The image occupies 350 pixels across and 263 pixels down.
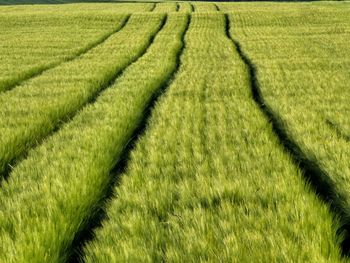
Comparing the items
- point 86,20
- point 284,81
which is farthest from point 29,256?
point 86,20

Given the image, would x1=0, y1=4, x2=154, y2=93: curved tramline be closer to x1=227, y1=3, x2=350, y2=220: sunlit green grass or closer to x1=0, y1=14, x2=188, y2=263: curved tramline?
x1=0, y1=14, x2=188, y2=263: curved tramline

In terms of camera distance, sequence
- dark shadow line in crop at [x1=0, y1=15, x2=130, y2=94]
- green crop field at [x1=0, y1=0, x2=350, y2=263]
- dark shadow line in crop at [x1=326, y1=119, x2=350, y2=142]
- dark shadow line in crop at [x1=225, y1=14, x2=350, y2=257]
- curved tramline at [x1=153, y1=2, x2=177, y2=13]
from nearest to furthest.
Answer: green crop field at [x1=0, y1=0, x2=350, y2=263]
dark shadow line in crop at [x1=225, y1=14, x2=350, y2=257]
dark shadow line in crop at [x1=326, y1=119, x2=350, y2=142]
dark shadow line in crop at [x1=0, y1=15, x2=130, y2=94]
curved tramline at [x1=153, y1=2, x2=177, y2=13]

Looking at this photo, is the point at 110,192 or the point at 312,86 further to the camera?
the point at 312,86

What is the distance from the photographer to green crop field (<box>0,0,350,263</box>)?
3.15 metres

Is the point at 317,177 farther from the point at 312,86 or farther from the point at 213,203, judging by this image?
the point at 312,86

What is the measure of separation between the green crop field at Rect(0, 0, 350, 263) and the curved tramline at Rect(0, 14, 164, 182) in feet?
0.13

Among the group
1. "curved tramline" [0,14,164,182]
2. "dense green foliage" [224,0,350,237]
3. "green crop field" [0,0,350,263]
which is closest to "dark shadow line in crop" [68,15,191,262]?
"green crop field" [0,0,350,263]

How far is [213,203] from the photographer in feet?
12.8

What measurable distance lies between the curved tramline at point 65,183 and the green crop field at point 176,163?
0.05 ft

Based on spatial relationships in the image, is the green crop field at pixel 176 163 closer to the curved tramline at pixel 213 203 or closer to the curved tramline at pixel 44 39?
the curved tramline at pixel 213 203

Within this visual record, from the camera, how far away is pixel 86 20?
3366cm

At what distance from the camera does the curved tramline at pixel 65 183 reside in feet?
10.5

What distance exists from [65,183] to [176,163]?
4.19ft

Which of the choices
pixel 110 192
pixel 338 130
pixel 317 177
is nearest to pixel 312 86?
pixel 338 130
